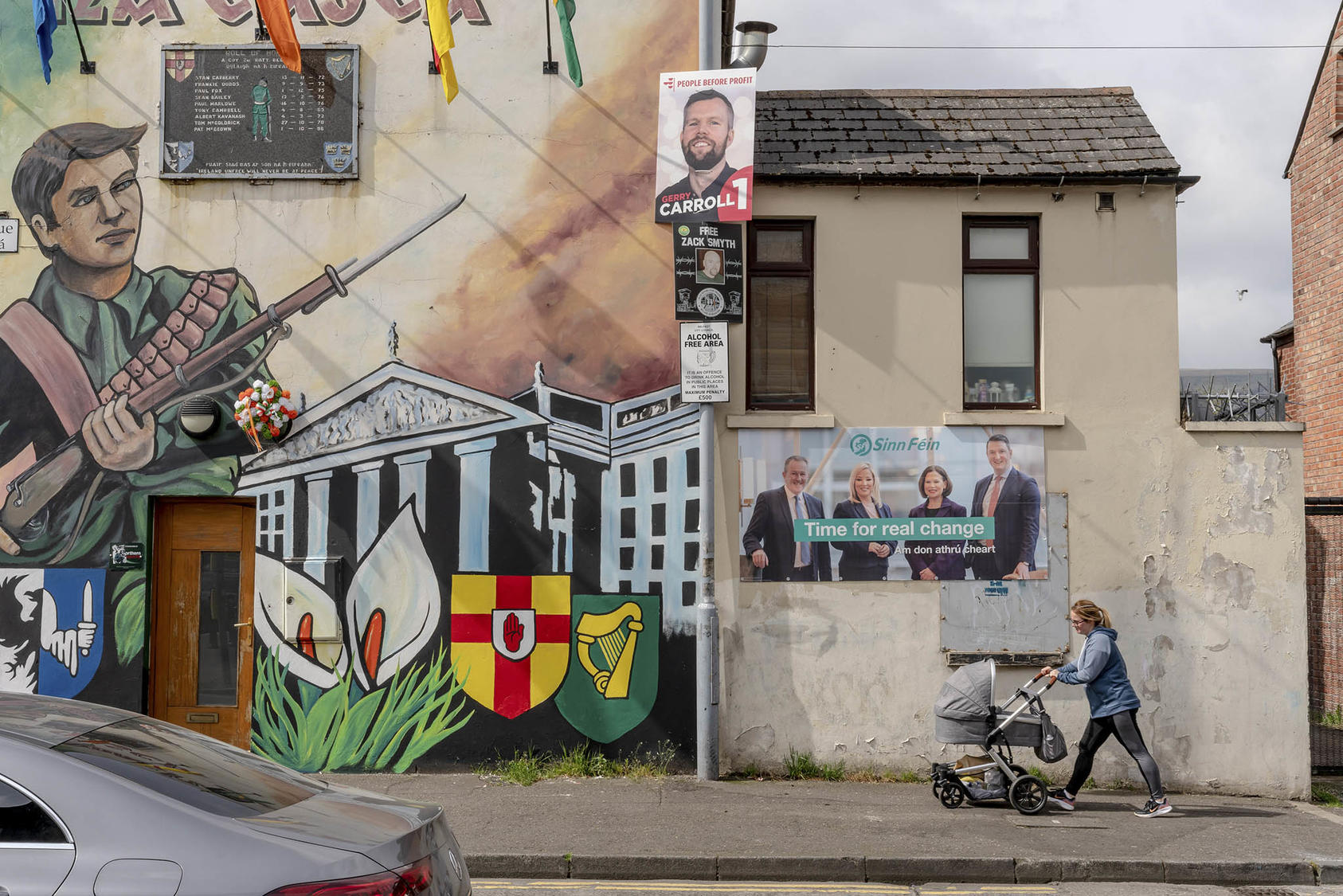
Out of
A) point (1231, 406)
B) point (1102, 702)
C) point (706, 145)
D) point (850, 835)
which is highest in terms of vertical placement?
point (706, 145)

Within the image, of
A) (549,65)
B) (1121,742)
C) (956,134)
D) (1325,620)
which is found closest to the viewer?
(1121,742)

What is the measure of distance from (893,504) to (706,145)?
3.71 meters

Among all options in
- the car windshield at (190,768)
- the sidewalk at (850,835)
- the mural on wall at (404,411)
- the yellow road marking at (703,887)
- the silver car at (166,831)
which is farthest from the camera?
the mural on wall at (404,411)

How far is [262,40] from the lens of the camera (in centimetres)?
1007

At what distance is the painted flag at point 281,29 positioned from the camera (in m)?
9.21

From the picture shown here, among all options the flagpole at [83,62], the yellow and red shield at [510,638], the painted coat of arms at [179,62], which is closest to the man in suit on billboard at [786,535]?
the yellow and red shield at [510,638]

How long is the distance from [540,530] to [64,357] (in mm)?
4701

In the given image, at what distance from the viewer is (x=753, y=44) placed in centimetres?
1076

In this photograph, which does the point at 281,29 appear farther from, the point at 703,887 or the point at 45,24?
the point at 703,887

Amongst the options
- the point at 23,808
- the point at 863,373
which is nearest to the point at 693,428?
the point at 863,373

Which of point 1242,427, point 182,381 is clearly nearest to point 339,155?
point 182,381

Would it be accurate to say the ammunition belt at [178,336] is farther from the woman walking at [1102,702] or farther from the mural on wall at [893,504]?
the woman walking at [1102,702]

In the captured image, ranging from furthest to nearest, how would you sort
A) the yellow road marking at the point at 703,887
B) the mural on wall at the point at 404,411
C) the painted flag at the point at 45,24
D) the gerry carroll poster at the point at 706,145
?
the mural on wall at the point at 404,411, the gerry carroll poster at the point at 706,145, the painted flag at the point at 45,24, the yellow road marking at the point at 703,887

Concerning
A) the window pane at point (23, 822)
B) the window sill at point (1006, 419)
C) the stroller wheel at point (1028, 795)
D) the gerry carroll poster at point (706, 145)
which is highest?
the gerry carroll poster at point (706, 145)
